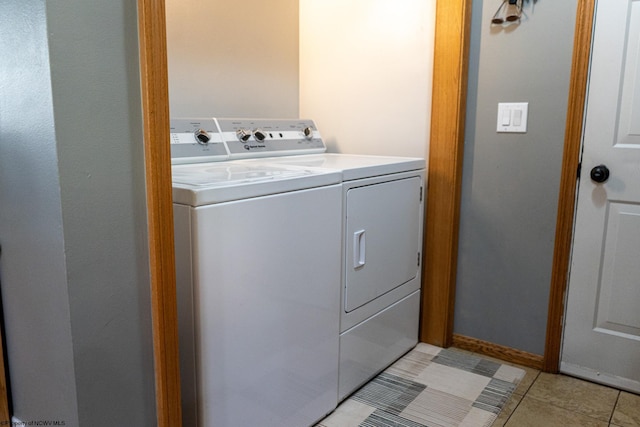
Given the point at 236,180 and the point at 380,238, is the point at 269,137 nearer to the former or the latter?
the point at 380,238

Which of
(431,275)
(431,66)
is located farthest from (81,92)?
(431,275)

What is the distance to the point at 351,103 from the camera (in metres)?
2.58

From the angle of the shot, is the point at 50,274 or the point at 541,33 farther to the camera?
the point at 541,33

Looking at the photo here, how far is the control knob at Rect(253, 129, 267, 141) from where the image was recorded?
7.37 feet

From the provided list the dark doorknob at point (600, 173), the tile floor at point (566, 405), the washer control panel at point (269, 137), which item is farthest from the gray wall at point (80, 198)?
the dark doorknob at point (600, 173)

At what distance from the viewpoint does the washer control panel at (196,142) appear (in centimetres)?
192

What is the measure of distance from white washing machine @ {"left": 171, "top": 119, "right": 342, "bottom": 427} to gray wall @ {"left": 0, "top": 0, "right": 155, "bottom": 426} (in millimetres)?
160

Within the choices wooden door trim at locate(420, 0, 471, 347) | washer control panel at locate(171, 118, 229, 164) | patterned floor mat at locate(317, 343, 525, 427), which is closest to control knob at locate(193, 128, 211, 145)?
washer control panel at locate(171, 118, 229, 164)

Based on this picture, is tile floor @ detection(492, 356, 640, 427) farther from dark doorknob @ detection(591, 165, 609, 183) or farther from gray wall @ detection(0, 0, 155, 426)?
gray wall @ detection(0, 0, 155, 426)

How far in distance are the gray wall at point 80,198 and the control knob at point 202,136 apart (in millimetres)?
810

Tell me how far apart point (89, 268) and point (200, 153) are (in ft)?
3.19

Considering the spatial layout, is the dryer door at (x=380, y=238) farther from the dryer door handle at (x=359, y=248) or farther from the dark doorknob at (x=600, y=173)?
the dark doorknob at (x=600, y=173)

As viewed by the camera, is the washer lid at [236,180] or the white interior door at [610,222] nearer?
the washer lid at [236,180]

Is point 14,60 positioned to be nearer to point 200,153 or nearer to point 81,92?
point 81,92
